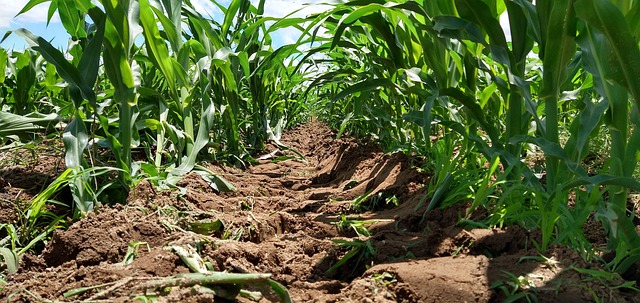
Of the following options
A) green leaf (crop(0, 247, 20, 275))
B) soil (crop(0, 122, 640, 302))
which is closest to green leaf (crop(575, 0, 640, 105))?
soil (crop(0, 122, 640, 302))

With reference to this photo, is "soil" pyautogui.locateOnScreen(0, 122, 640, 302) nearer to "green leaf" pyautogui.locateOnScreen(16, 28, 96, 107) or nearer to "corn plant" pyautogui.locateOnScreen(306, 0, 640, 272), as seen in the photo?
"corn plant" pyautogui.locateOnScreen(306, 0, 640, 272)

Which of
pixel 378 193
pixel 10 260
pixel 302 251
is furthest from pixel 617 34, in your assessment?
pixel 10 260

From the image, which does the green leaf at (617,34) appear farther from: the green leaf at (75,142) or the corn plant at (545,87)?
the green leaf at (75,142)

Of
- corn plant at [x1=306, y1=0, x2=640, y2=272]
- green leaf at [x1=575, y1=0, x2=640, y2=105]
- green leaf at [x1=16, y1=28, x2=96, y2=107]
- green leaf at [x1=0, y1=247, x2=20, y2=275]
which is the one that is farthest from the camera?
green leaf at [x1=16, y1=28, x2=96, y2=107]

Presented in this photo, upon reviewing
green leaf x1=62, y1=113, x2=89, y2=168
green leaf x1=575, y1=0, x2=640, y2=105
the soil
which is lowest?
the soil

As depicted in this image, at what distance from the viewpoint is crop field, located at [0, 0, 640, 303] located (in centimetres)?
114

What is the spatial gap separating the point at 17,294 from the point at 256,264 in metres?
0.55

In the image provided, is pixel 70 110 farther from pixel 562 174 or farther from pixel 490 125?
pixel 562 174

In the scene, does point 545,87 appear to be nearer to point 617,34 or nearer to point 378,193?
point 617,34

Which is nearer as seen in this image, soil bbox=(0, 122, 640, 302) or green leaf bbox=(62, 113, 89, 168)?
soil bbox=(0, 122, 640, 302)

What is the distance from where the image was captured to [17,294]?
1.06 m

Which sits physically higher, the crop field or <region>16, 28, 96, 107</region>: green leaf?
<region>16, 28, 96, 107</region>: green leaf

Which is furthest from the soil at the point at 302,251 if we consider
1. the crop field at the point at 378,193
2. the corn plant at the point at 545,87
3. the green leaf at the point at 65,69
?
the green leaf at the point at 65,69

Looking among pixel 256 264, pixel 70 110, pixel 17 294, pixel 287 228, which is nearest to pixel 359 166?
pixel 287 228
